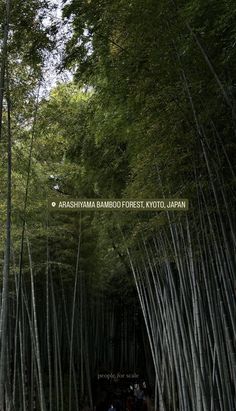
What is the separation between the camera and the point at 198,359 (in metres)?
4.43

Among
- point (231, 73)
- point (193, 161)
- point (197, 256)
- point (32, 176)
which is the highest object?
point (32, 176)

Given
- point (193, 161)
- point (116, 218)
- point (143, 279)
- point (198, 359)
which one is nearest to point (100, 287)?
point (143, 279)

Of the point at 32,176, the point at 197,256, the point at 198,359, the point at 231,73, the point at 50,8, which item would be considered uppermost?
the point at 50,8

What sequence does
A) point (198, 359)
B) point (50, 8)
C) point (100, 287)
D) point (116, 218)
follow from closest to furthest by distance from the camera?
point (50, 8), point (198, 359), point (116, 218), point (100, 287)

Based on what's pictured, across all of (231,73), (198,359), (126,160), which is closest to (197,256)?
(198,359)

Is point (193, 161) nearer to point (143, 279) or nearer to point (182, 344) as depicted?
point (182, 344)

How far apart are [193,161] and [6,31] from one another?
6.31ft

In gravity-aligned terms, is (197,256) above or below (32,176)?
below

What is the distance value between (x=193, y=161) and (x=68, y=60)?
1.43m

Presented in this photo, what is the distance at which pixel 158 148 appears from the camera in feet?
13.0

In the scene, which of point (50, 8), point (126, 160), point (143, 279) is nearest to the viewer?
point (50, 8)

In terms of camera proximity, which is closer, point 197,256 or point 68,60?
point 68,60

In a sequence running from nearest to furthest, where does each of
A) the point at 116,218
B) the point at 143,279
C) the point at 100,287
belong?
the point at 116,218
the point at 143,279
the point at 100,287

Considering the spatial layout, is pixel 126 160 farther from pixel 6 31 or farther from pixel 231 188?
pixel 6 31
